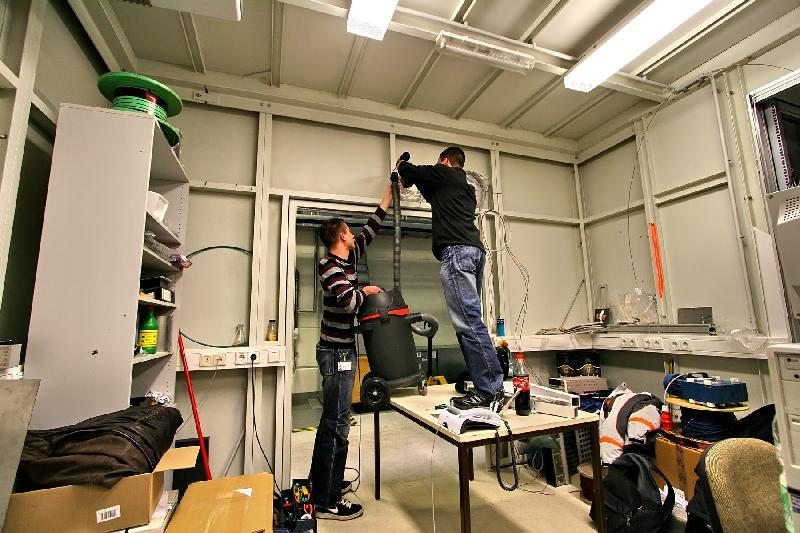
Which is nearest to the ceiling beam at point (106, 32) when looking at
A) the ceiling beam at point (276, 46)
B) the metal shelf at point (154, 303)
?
the ceiling beam at point (276, 46)

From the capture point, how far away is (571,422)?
1.51m

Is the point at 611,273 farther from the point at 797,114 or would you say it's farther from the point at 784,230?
the point at 784,230

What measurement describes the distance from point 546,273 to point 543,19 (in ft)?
6.81

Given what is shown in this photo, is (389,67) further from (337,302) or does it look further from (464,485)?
(464,485)

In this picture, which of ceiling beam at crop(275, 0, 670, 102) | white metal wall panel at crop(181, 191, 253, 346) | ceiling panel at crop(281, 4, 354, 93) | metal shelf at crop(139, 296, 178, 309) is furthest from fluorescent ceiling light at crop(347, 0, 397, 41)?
metal shelf at crop(139, 296, 178, 309)

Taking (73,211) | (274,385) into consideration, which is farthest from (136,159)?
(274,385)

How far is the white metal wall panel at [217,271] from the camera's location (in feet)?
8.02

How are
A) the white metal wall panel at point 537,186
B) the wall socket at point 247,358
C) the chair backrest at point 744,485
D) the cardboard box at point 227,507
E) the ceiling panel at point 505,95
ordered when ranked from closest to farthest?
1. the chair backrest at point 744,485
2. the cardboard box at point 227,507
3. the wall socket at point 247,358
4. the ceiling panel at point 505,95
5. the white metal wall panel at point 537,186

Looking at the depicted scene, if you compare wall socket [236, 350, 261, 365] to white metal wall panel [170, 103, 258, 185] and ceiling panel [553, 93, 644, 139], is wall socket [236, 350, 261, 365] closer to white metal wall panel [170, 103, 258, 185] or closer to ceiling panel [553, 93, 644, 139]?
white metal wall panel [170, 103, 258, 185]

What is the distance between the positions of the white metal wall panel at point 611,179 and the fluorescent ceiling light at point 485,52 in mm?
1498

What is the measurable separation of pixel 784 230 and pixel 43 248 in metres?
2.61

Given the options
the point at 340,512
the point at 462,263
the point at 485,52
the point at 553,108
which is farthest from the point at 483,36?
the point at 340,512

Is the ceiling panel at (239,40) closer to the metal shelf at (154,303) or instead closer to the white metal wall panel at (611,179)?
the metal shelf at (154,303)

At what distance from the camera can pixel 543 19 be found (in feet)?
7.28
